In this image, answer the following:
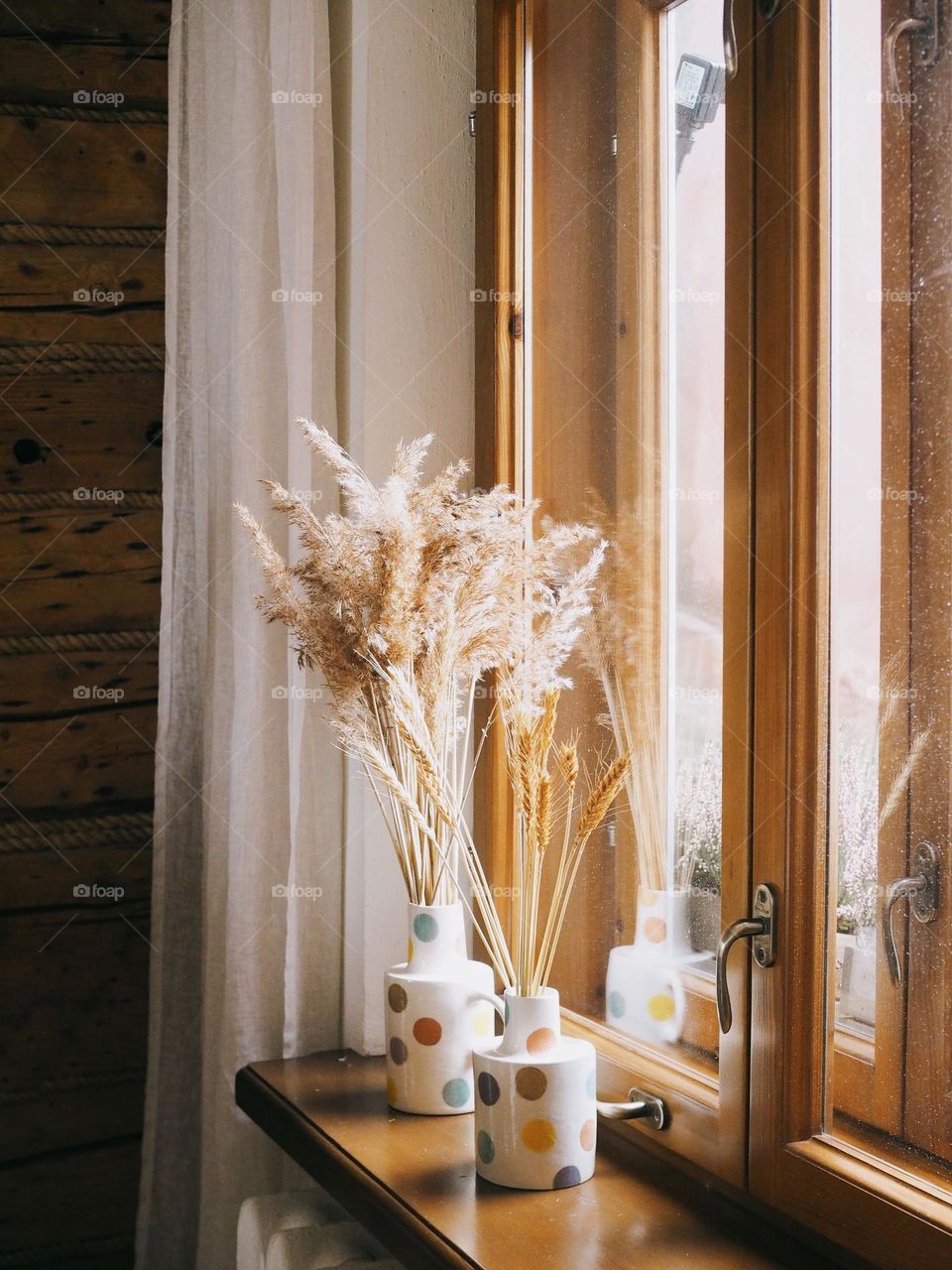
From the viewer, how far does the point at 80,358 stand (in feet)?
6.78

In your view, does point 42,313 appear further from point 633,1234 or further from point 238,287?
point 633,1234

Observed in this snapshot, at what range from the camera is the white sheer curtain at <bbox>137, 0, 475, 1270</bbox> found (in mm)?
1693

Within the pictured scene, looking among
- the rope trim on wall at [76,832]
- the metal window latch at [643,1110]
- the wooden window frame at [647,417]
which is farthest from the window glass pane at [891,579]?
the rope trim on wall at [76,832]

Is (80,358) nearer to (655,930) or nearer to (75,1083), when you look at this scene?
(75,1083)

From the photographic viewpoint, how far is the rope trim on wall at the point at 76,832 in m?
2.02

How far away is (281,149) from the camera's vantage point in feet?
5.60

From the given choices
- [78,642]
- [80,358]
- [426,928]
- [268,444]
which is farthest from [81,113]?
[426,928]

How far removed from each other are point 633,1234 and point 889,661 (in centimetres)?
59

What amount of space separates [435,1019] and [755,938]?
1.49ft

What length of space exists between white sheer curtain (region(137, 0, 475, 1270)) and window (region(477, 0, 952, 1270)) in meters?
0.28

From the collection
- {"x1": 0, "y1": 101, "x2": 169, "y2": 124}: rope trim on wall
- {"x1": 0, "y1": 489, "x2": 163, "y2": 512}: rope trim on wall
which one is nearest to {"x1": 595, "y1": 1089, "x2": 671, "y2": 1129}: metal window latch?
{"x1": 0, "y1": 489, "x2": 163, "y2": 512}: rope trim on wall

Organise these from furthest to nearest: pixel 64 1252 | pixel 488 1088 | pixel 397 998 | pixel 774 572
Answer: pixel 64 1252 < pixel 397 998 < pixel 488 1088 < pixel 774 572

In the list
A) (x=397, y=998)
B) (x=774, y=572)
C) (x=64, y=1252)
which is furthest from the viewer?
(x=64, y=1252)

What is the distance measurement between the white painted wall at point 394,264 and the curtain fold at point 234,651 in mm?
44
